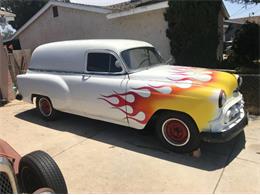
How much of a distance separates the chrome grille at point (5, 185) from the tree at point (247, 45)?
35.8ft

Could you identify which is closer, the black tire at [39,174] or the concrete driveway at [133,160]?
the black tire at [39,174]

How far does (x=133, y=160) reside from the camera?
4816mm

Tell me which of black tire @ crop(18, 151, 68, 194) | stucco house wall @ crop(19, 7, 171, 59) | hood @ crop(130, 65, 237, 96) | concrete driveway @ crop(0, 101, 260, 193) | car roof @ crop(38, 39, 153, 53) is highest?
stucco house wall @ crop(19, 7, 171, 59)

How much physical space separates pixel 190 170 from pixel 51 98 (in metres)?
3.63

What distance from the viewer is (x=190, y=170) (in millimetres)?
4414

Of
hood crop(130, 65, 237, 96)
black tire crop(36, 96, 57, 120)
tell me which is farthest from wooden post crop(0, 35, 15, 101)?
hood crop(130, 65, 237, 96)

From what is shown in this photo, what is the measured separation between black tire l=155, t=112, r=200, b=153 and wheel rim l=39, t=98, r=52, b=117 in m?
3.04

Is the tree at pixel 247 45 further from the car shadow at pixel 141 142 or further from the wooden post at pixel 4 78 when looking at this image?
the wooden post at pixel 4 78

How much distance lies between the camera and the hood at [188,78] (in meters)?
4.78

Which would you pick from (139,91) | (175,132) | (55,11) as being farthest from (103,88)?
(55,11)

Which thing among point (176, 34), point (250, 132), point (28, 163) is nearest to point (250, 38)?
point (176, 34)

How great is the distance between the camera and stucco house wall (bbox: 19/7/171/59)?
1042cm

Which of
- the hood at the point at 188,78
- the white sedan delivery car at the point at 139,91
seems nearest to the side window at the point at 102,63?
the white sedan delivery car at the point at 139,91

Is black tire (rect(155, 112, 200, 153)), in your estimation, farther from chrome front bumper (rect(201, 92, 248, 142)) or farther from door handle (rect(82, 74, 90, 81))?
door handle (rect(82, 74, 90, 81))
